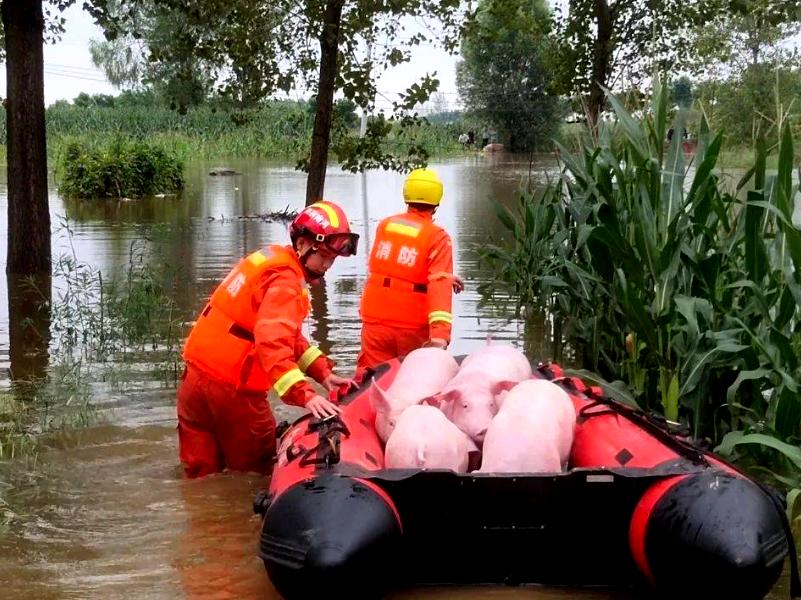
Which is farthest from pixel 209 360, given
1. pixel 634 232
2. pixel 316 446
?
pixel 634 232

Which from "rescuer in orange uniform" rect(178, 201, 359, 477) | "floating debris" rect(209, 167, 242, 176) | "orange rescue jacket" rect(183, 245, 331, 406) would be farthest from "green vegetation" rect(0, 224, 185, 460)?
"floating debris" rect(209, 167, 242, 176)

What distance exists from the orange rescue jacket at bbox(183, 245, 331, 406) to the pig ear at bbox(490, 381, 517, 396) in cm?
90

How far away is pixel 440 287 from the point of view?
23.4 ft

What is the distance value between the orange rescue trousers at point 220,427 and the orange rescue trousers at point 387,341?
53.0 inches

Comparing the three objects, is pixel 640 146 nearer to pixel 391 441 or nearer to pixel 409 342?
pixel 409 342

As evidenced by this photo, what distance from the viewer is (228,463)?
6199 mm

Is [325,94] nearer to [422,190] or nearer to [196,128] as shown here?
[422,190]

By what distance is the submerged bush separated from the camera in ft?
91.5

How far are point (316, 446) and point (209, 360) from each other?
1206 millimetres

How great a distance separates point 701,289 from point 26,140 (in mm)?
8918

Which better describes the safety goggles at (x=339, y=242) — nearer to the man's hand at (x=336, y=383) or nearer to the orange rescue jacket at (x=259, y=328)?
the orange rescue jacket at (x=259, y=328)

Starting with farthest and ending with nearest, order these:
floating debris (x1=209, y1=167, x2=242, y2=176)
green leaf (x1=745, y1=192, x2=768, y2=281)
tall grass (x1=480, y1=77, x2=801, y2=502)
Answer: floating debris (x1=209, y1=167, x2=242, y2=176) < green leaf (x1=745, y1=192, x2=768, y2=281) < tall grass (x1=480, y1=77, x2=801, y2=502)

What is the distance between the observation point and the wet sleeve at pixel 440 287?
6.97 m

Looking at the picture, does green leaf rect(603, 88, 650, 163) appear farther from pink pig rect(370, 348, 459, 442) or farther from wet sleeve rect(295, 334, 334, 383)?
wet sleeve rect(295, 334, 334, 383)
